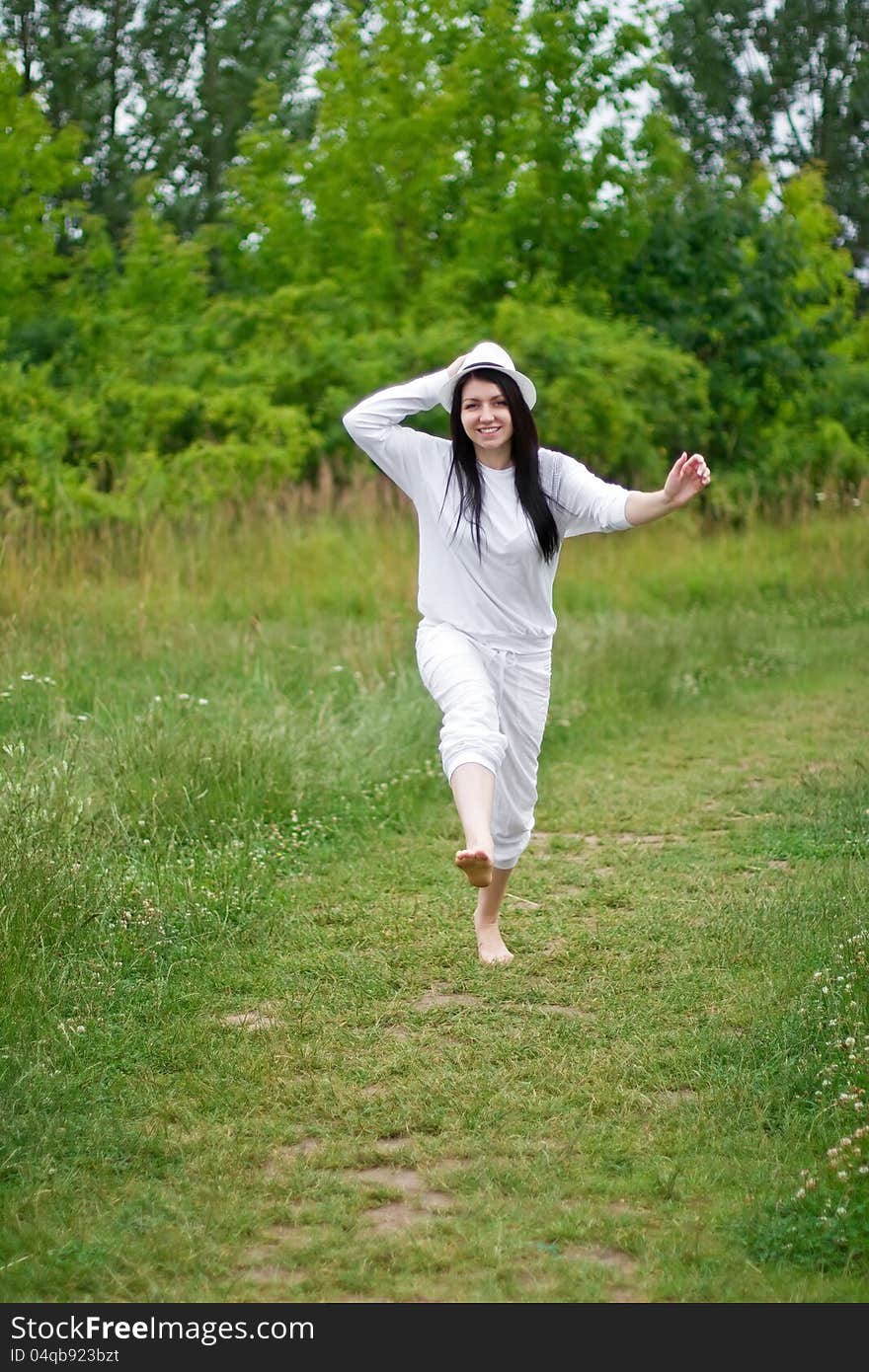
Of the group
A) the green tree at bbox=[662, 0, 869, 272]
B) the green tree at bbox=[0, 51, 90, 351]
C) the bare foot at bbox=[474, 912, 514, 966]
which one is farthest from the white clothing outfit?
the green tree at bbox=[662, 0, 869, 272]

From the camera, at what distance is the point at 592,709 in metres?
9.80

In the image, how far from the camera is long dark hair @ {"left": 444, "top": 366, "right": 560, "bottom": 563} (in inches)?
198

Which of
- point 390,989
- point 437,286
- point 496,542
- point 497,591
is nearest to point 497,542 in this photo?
point 496,542

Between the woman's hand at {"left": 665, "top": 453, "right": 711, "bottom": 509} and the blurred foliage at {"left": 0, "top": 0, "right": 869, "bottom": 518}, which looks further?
the blurred foliage at {"left": 0, "top": 0, "right": 869, "bottom": 518}

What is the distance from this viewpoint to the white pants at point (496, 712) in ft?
15.8

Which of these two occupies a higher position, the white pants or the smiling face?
the smiling face

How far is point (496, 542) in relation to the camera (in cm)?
500

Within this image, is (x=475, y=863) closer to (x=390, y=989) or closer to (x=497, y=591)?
(x=390, y=989)

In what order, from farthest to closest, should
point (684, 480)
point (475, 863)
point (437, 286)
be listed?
point (437, 286), point (684, 480), point (475, 863)

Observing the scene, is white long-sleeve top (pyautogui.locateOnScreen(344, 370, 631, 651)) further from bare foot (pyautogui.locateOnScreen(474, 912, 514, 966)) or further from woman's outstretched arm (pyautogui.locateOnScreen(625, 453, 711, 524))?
bare foot (pyautogui.locateOnScreen(474, 912, 514, 966))

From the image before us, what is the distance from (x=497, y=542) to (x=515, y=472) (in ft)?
0.87

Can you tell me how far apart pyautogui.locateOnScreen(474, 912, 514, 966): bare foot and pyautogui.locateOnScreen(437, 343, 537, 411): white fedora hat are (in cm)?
182

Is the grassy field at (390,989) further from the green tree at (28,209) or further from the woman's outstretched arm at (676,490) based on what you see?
the green tree at (28,209)

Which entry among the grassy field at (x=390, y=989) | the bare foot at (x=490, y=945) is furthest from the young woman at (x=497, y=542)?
the grassy field at (x=390, y=989)
